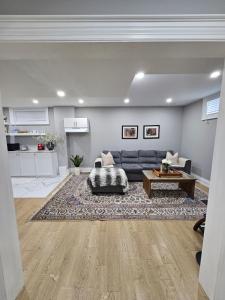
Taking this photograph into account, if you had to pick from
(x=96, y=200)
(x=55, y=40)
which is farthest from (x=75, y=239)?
(x=55, y=40)

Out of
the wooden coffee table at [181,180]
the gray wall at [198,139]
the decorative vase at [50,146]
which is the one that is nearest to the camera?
the wooden coffee table at [181,180]

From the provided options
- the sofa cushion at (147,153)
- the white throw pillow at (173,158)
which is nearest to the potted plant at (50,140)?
the sofa cushion at (147,153)

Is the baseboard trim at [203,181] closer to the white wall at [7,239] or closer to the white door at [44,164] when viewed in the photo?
the white wall at [7,239]

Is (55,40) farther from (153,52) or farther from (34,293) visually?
(34,293)

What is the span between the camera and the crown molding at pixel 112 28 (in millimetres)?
867

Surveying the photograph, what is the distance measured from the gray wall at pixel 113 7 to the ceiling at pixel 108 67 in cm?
17

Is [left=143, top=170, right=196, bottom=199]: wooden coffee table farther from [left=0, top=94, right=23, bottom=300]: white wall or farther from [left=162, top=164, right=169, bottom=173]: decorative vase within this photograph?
[left=0, top=94, right=23, bottom=300]: white wall

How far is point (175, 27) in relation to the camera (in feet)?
2.86

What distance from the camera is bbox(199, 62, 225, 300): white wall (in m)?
1.14

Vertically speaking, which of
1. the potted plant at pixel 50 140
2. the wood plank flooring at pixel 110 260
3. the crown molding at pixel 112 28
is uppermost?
the crown molding at pixel 112 28

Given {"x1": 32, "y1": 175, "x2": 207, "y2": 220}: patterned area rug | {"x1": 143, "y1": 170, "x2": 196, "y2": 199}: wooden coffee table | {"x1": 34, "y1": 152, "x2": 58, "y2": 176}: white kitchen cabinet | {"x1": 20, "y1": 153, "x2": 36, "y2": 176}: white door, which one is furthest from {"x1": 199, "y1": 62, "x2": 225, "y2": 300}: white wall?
{"x1": 20, "y1": 153, "x2": 36, "y2": 176}: white door

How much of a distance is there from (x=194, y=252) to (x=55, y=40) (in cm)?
260

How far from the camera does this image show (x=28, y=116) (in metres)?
5.58

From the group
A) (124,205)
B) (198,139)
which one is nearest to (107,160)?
(124,205)
